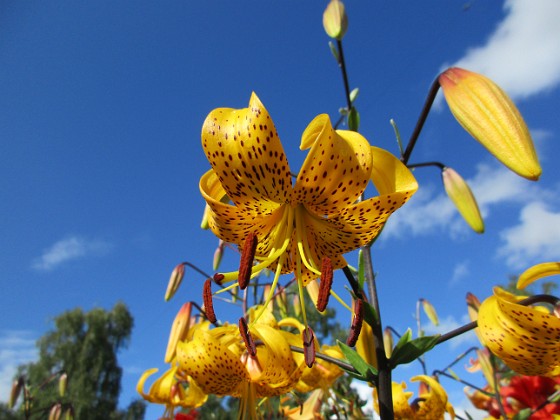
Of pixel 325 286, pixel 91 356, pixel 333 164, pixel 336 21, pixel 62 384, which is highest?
pixel 91 356

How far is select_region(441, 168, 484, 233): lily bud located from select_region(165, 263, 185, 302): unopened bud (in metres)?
1.48

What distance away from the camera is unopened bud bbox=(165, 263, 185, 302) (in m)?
2.20

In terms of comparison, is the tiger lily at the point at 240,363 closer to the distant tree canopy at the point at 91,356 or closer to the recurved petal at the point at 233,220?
the recurved petal at the point at 233,220

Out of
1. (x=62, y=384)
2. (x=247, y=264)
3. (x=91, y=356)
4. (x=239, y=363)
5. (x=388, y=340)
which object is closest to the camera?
(x=247, y=264)

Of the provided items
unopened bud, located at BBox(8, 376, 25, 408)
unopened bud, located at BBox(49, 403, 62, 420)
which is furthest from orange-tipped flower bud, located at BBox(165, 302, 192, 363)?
unopened bud, located at BBox(8, 376, 25, 408)

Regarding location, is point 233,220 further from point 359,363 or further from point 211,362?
point 211,362

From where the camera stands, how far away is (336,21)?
158 centimetres

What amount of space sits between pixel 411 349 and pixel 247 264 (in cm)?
35

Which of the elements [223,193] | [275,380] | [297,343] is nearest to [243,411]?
[275,380]

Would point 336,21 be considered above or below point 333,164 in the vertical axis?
above

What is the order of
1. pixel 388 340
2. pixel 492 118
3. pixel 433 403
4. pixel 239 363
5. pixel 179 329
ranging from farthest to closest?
pixel 388 340
pixel 179 329
pixel 433 403
pixel 239 363
pixel 492 118

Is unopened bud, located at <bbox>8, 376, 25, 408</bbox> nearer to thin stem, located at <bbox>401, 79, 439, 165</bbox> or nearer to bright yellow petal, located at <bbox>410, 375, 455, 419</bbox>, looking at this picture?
bright yellow petal, located at <bbox>410, 375, 455, 419</bbox>

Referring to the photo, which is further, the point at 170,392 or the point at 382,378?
the point at 170,392

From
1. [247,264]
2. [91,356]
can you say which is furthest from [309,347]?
[91,356]
